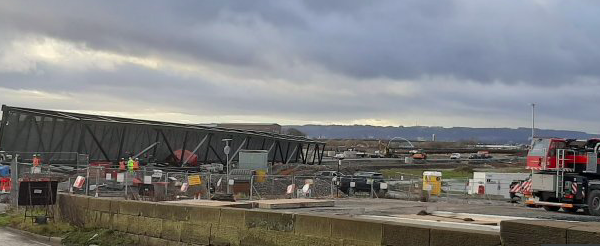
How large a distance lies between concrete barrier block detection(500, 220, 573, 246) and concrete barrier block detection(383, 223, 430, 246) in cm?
116

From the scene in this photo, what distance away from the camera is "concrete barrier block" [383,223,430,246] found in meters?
7.71

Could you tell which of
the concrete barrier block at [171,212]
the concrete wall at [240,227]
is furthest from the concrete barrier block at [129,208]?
the concrete barrier block at [171,212]

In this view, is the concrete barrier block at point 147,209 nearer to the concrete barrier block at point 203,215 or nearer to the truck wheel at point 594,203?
the concrete barrier block at point 203,215

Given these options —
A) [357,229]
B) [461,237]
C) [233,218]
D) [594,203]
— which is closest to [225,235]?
[233,218]

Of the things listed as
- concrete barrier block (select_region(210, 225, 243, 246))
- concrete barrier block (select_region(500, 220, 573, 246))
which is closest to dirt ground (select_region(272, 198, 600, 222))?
concrete barrier block (select_region(210, 225, 243, 246))

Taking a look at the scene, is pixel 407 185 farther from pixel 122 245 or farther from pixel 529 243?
pixel 529 243

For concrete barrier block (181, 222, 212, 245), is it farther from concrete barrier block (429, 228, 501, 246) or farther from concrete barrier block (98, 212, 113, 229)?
concrete barrier block (429, 228, 501, 246)

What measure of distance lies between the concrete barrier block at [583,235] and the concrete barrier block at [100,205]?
1069 centimetres

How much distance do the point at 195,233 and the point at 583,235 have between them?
7545mm

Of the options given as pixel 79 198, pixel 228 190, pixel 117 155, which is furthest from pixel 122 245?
pixel 117 155

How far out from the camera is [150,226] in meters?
12.4

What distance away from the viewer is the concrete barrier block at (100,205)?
13734 mm

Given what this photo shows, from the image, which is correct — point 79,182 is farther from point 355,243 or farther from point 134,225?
point 355,243

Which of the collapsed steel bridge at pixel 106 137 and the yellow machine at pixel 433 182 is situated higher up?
the collapsed steel bridge at pixel 106 137
